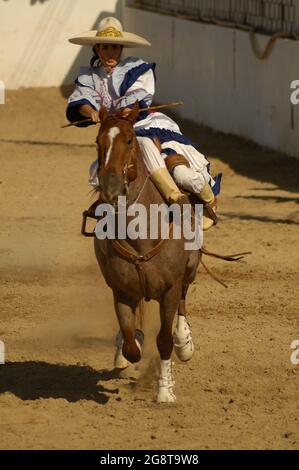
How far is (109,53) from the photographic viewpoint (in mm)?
8992

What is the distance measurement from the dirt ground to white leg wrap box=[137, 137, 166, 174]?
154 cm

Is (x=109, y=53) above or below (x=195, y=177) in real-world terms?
above

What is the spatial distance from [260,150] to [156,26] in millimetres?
5921

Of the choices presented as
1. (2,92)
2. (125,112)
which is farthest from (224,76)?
(125,112)

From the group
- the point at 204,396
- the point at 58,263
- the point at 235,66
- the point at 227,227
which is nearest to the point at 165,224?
the point at 204,396

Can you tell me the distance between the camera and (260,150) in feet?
64.0

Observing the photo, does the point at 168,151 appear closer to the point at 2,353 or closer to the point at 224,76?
the point at 2,353

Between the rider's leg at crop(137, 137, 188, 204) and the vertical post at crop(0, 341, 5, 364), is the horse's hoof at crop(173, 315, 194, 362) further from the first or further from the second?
the vertical post at crop(0, 341, 5, 364)

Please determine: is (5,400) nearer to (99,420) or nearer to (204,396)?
(99,420)

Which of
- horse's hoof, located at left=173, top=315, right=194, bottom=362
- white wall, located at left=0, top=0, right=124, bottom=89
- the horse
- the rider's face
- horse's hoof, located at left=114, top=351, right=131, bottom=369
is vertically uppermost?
the rider's face

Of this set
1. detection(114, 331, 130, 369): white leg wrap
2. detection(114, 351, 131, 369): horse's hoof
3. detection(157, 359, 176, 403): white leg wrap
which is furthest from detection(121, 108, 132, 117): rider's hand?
detection(114, 351, 131, 369): horse's hoof

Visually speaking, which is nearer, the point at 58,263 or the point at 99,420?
the point at 99,420

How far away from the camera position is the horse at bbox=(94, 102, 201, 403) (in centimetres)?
769

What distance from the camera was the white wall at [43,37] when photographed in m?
26.3
